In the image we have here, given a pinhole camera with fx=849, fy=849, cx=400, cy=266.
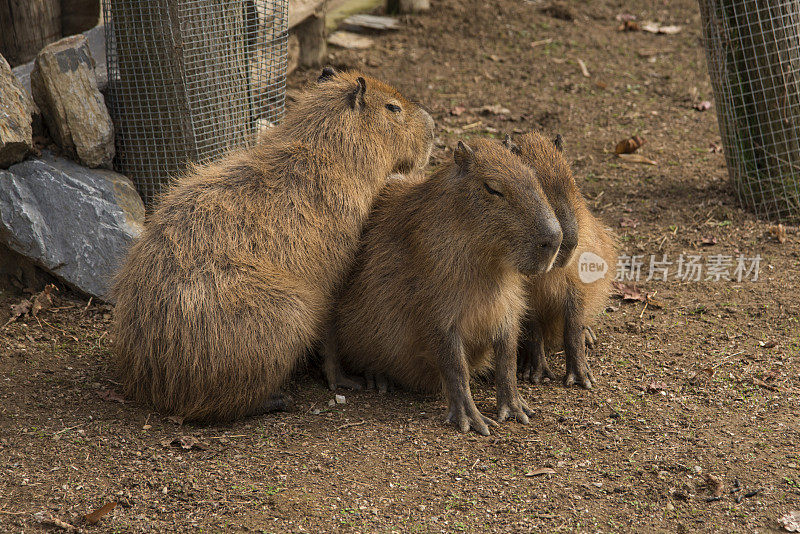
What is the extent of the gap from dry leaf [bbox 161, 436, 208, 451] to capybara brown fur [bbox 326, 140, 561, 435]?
84 centimetres

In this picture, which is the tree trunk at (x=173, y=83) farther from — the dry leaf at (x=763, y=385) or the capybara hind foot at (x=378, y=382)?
the dry leaf at (x=763, y=385)

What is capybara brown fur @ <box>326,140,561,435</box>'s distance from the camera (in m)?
3.42

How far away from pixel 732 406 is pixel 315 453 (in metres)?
1.89

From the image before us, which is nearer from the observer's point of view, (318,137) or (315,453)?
(315,453)

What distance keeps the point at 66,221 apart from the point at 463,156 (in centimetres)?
222

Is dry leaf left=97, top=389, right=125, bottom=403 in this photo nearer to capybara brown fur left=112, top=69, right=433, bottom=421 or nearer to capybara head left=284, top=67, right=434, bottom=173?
capybara brown fur left=112, top=69, right=433, bottom=421

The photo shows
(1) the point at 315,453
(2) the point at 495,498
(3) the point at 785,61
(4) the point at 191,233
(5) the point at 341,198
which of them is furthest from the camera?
(3) the point at 785,61

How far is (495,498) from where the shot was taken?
10.5ft

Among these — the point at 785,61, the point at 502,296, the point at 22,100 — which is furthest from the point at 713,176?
the point at 22,100

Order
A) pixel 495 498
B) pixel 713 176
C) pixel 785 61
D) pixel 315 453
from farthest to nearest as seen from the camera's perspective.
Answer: pixel 713 176 < pixel 785 61 < pixel 315 453 < pixel 495 498

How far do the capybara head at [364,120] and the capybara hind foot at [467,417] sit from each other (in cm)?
126

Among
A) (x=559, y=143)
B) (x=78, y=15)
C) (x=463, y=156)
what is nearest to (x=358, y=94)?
(x=463, y=156)

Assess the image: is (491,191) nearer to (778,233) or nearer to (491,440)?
(491,440)

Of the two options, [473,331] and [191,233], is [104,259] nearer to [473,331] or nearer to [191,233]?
[191,233]
